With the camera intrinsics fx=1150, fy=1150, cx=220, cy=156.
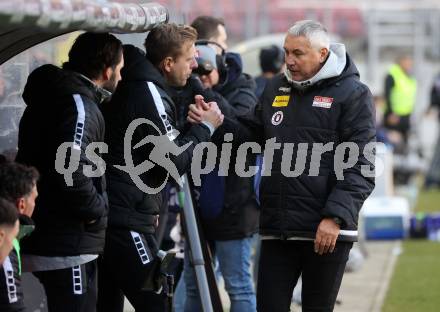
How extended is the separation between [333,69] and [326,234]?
2.71ft

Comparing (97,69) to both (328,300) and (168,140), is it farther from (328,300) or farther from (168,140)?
(328,300)

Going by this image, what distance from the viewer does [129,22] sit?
4.41m

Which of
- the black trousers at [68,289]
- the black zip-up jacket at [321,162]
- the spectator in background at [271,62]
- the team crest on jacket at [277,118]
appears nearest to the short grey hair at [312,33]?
the black zip-up jacket at [321,162]

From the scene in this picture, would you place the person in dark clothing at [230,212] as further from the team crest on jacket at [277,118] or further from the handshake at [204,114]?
the team crest on jacket at [277,118]

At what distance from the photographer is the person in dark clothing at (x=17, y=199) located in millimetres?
4664

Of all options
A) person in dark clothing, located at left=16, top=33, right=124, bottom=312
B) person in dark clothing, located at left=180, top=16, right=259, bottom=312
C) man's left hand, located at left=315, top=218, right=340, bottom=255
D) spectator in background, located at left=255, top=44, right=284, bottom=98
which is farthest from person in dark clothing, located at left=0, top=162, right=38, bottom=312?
spectator in background, located at left=255, top=44, right=284, bottom=98

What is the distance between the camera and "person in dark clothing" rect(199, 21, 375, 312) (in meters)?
5.64

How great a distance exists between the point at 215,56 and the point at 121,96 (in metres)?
1.32

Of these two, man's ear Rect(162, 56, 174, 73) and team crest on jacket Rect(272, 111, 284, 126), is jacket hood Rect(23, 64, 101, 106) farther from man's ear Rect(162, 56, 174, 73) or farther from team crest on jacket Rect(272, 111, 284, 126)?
team crest on jacket Rect(272, 111, 284, 126)

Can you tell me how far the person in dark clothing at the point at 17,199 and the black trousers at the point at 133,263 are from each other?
3.00ft

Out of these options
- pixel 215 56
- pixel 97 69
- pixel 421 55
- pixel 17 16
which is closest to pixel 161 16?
pixel 97 69

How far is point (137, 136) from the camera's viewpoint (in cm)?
565

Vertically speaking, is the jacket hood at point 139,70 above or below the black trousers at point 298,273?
above

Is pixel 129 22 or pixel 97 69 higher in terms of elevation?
pixel 129 22
